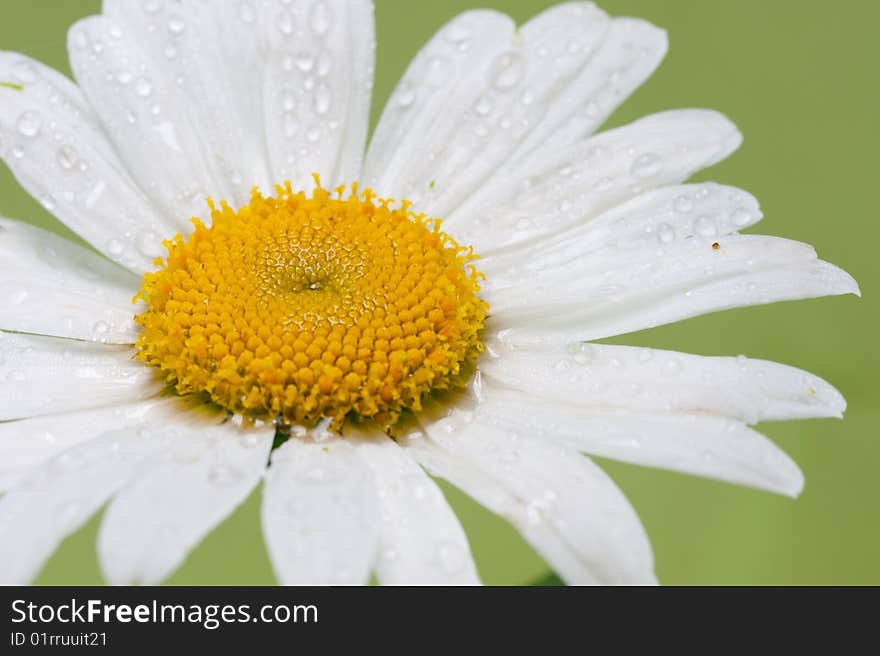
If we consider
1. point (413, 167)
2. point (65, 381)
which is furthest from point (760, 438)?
point (65, 381)

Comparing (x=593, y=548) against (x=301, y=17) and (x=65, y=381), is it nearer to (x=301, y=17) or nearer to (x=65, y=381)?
(x=65, y=381)

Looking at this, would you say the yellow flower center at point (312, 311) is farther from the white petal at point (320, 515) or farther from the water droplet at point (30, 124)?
the water droplet at point (30, 124)

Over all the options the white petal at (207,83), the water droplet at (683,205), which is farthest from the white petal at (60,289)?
the water droplet at (683,205)

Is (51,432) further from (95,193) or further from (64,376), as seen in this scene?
(95,193)

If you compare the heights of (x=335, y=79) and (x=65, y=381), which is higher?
(x=335, y=79)

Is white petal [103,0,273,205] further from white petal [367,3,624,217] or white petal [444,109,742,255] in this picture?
white petal [444,109,742,255]
